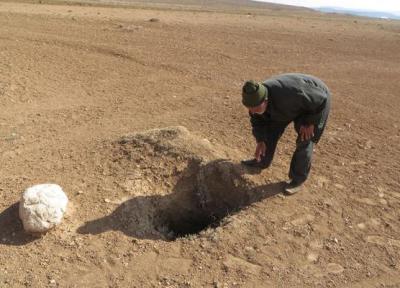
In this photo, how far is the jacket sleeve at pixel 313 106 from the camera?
3975 mm

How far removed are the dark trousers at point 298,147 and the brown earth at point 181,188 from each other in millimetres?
213

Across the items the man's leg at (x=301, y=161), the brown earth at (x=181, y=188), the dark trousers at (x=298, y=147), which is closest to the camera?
the brown earth at (x=181, y=188)

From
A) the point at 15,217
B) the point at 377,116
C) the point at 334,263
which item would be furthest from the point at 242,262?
the point at 377,116

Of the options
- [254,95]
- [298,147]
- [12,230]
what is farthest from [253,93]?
[12,230]

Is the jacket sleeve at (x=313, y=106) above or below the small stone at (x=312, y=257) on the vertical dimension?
above

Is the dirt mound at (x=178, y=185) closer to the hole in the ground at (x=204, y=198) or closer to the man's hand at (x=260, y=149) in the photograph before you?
the hole in the ground at (x=204, y=198)

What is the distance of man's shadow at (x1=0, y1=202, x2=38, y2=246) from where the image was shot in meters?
3.91

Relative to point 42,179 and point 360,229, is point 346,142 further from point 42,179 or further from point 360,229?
point 42,179

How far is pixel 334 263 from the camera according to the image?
3.80 meters

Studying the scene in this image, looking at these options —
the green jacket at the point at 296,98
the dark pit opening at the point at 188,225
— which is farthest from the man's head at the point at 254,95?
the dark pit opening at the point at 188,225

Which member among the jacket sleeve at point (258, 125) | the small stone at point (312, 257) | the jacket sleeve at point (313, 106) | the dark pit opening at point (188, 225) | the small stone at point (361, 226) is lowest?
the dark pit opening at point (188, 225)

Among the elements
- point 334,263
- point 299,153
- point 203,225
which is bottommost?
point 203,225

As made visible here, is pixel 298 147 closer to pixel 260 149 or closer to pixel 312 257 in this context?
pixel 260 149

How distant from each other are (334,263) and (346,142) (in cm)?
254
